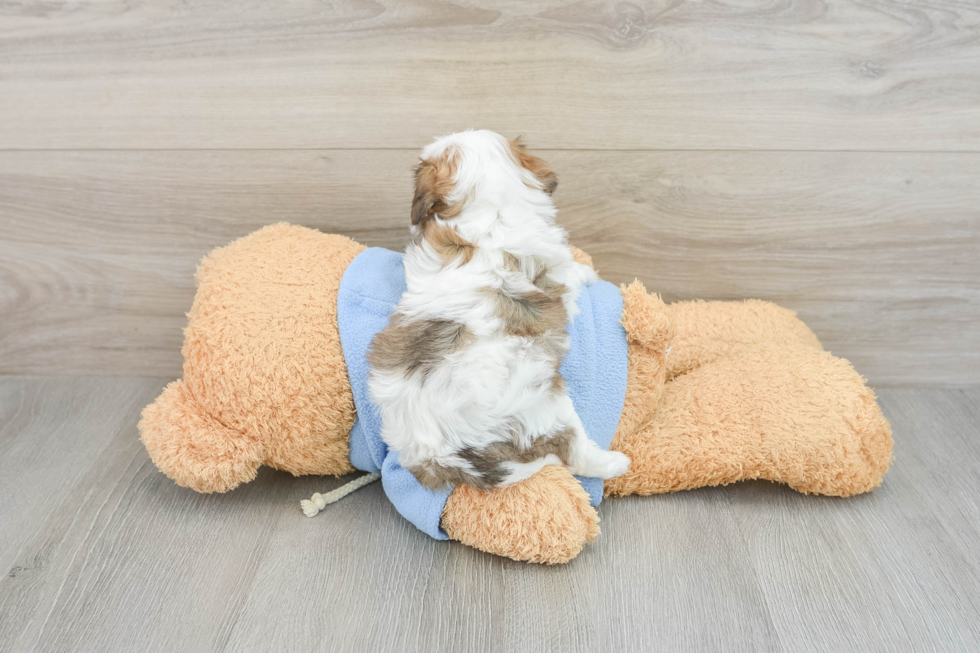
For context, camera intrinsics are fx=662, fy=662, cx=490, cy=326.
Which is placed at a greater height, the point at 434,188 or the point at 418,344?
the point at 434,188

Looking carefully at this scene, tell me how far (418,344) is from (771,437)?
2.25ft

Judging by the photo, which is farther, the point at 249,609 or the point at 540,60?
the point at 540,60

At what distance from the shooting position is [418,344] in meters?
1.02

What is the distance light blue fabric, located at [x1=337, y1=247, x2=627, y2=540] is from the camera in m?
1.15

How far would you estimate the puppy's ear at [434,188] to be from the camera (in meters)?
1.09

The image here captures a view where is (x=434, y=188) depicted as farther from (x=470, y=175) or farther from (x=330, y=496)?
(x=330, y=496)

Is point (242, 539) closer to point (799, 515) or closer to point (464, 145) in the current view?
point (464, 145)

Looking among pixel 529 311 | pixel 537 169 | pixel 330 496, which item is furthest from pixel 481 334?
pixel 330 496

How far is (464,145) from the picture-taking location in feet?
3.69

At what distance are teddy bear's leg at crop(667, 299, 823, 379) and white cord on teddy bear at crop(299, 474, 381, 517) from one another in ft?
2.21

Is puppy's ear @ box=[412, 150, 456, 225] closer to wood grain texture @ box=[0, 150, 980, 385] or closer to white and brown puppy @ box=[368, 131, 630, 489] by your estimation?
white and brown puppy @ box=[368, 131, 630, 489]

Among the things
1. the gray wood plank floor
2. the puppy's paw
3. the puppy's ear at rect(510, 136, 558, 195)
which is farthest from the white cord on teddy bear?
the puppy's ear at rect(510, 136, 558, 195)

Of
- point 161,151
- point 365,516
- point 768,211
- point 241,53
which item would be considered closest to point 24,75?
point 161,151

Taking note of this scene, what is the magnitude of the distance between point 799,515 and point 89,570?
127 cm
